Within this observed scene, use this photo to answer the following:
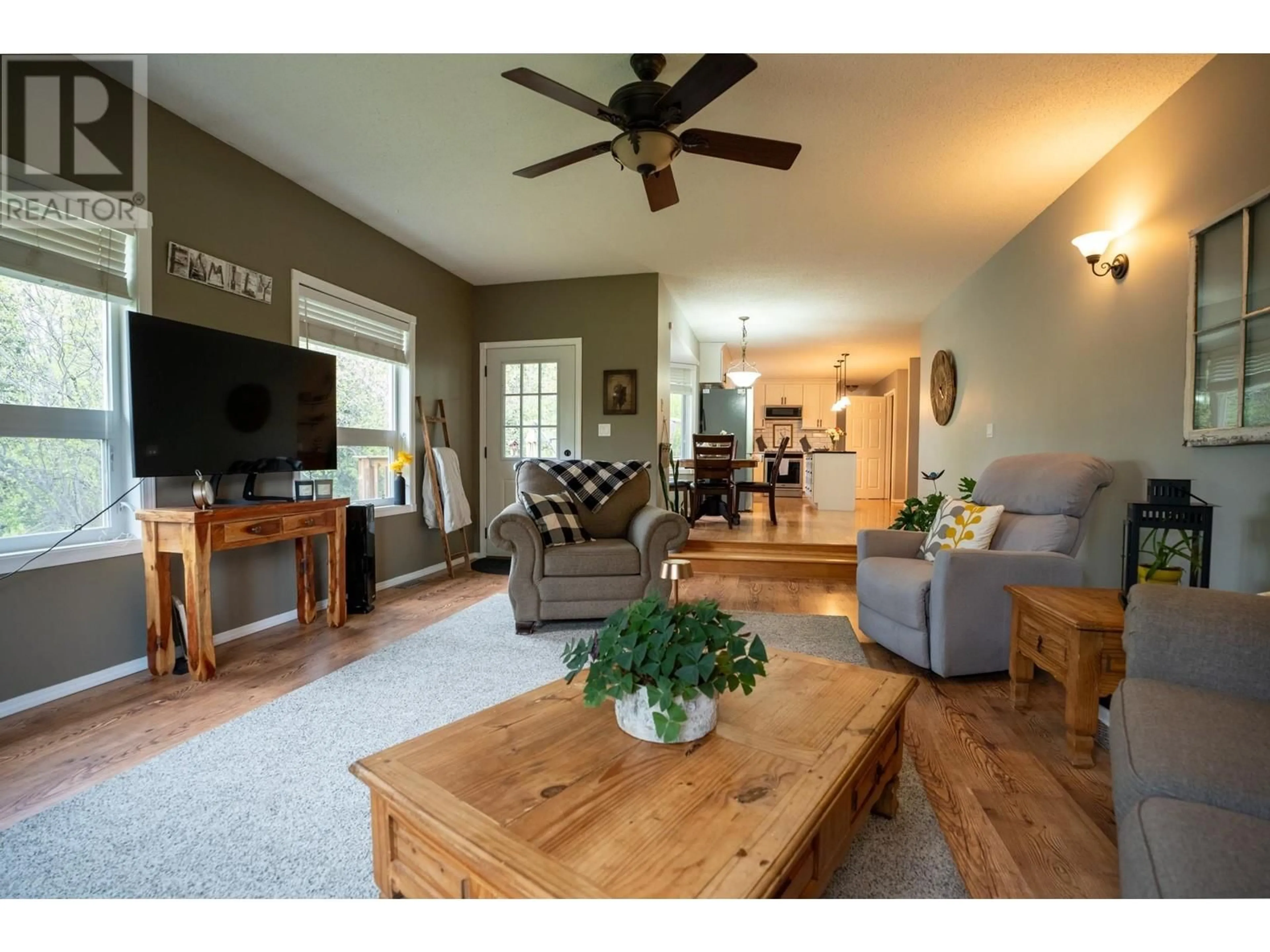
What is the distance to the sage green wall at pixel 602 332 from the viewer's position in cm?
488

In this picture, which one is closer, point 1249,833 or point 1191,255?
point 1249,833

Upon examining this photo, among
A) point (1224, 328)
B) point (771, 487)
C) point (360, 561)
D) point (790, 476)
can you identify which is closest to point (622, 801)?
point (1224, 328)

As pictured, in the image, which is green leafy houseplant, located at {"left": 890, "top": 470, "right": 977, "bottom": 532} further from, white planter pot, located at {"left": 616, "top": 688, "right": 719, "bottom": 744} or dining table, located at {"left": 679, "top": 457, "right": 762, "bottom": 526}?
white planter pot, located at {"left": 616, "top": 688, "right": 719, "bottom": 744}

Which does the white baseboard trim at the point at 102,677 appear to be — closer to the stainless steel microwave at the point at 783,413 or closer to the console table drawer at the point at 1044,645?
the console table drawer at the point at 1044,645

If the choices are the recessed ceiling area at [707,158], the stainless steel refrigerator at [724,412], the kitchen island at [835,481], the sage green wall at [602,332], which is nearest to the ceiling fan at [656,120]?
the recessed ceiling area at [707,158]

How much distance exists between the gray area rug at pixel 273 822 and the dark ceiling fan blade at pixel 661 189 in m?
2.22

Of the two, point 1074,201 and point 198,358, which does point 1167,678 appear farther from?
point 198,358

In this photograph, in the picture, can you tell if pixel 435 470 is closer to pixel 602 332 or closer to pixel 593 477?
pixel 593 477

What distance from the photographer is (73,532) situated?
7.49 ft

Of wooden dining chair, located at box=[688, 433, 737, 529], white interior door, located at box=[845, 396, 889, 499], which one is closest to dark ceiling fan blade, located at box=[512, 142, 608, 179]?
wooden dining chair, located at box=[688, 433, 737, 529]

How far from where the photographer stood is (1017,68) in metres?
2.24

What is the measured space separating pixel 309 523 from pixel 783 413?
9.47 meters

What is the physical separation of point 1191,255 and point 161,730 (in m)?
4.24
